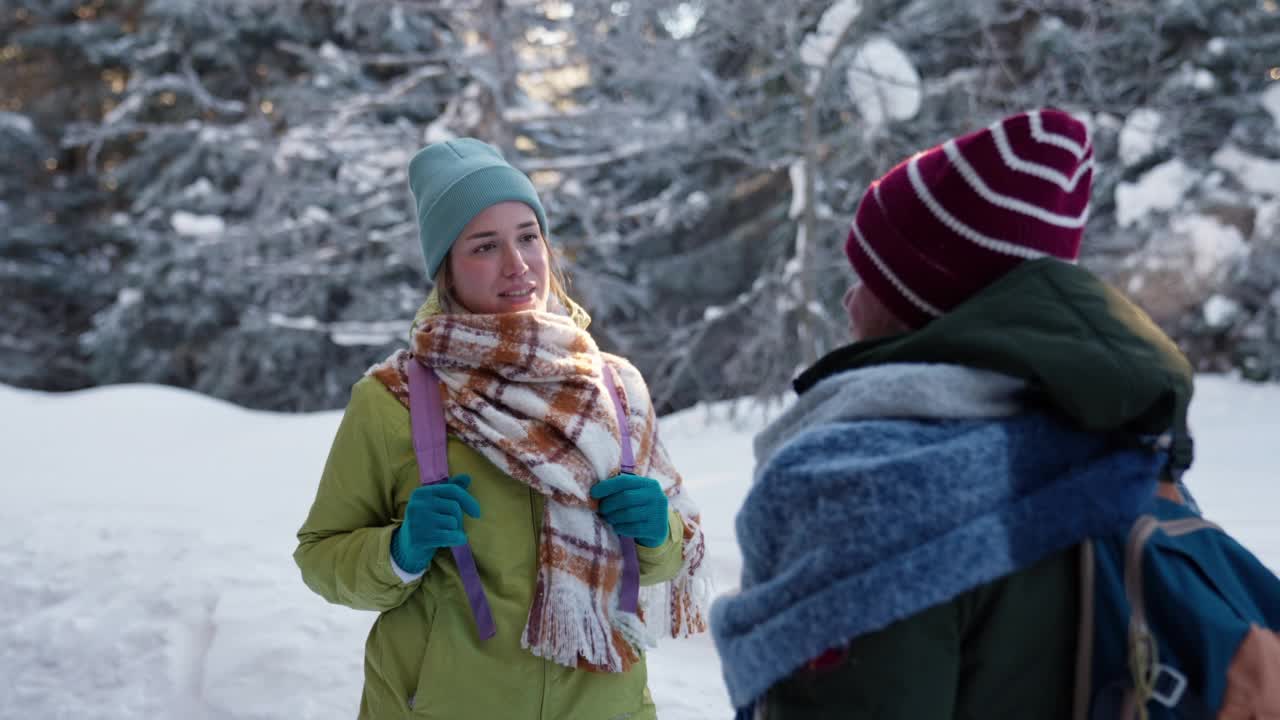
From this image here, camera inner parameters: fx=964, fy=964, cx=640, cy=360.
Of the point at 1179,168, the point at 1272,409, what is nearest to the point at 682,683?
the point at 1272,409

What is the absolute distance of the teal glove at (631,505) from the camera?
5.69 feet

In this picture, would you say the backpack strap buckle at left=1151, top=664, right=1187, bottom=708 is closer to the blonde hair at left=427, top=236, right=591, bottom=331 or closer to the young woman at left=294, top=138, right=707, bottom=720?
the young woman at left=294, top=138, right=707, bottom=720

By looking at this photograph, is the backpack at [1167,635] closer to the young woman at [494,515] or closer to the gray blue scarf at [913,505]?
the gray blue scarf at [913,505]

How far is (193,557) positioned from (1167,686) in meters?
4.23

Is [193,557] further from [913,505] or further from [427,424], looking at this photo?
[913,505]

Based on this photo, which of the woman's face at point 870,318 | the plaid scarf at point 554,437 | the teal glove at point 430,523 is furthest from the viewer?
the plaid scarf at point 554,437

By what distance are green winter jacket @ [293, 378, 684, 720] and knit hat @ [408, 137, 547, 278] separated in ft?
1.03

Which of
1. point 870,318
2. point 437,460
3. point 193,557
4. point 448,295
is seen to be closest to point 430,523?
point 437,460

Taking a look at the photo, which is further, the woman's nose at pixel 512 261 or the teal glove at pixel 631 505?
the woman's nose at pixel 512 261

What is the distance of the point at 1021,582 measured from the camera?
0.96 m

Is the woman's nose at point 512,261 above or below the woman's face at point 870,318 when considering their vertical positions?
below

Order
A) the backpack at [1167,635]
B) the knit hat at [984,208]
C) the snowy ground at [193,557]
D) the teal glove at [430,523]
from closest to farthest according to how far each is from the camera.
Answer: the backpack at [1167,635] → the knit hat at [984,208] → the teal glove at [430,523] → the snowy ground at [193,557]

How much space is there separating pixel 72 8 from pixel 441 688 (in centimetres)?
1857

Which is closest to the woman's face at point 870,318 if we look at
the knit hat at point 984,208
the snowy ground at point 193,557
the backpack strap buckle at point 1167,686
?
the knit hat at point 984,208
